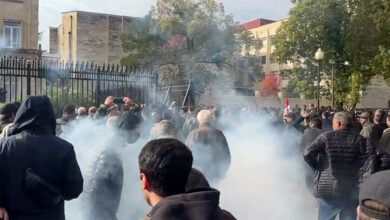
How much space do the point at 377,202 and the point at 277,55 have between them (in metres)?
34.8

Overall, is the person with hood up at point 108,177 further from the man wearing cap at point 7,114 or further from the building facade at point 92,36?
the building facade at point 92,36

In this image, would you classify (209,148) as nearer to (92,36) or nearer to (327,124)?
(327,124)

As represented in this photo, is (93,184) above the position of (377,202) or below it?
below

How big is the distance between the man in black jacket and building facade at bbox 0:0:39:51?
27.4m

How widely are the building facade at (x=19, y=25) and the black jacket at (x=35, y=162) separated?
28.4m

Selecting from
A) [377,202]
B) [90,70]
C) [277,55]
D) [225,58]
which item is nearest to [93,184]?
[377,202]

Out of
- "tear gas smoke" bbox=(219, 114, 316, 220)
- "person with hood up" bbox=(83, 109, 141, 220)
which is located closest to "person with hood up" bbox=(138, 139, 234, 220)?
"person with hood up" bbox=(83, 109, 141, 220)

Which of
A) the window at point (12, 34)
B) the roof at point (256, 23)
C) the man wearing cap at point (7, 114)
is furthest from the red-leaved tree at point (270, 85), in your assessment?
the man wearing cap at point (7, 114)

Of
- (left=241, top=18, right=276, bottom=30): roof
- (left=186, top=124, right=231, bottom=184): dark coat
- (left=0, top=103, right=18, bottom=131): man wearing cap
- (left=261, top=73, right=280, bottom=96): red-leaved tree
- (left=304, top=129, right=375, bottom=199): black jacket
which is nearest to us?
(left=0, top=103, right=18, bottom=131): man wearing cap

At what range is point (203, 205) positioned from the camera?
2260mm

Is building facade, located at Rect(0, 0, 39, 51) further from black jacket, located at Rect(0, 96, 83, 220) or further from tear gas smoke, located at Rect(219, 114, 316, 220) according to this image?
black jacket, located at Rect(0, 96, 83, 220)

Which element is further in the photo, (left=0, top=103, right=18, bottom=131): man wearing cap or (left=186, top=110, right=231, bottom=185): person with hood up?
(left=186, top=110, right=231, bottom=185): person with hood up

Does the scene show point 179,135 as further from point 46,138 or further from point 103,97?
point 103,97

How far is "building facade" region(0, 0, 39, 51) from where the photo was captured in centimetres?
3056
